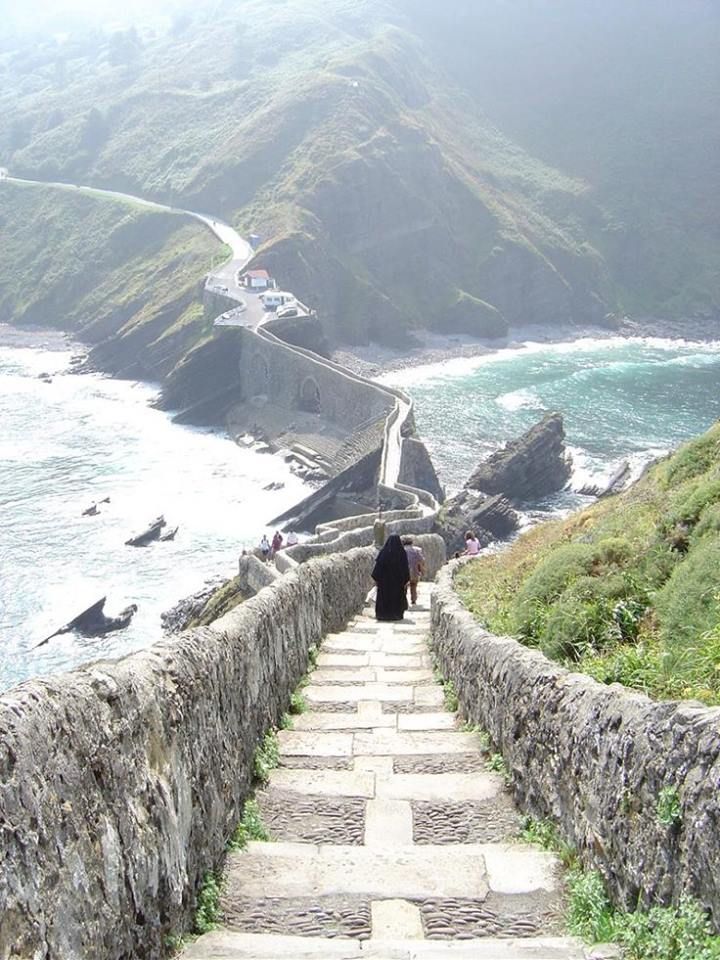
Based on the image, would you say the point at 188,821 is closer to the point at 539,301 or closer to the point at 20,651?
the point at 20,651

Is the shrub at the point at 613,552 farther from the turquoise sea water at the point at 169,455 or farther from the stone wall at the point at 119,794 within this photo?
the turquoise sea water at the point at 169,455

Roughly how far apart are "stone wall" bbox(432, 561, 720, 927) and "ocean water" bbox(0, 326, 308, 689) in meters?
32.4

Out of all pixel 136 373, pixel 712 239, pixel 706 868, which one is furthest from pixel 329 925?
pixel 712 239

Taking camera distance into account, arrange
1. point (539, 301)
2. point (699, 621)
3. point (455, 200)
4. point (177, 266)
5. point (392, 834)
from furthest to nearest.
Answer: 1. point (455, 200)
2. point (539, 301)
3. point (177, 266)
4. point (699, 621)
5. point (392, 834)

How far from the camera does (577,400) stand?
85.6 metres

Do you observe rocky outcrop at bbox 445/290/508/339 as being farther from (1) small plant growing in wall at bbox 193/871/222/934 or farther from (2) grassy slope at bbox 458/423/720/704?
(1) small plant growing in wall at bbox 193/871/222/934

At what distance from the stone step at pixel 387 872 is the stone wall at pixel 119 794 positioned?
11.2 inches

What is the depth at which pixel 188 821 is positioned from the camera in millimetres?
5531

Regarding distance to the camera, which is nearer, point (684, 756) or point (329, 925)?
point (684, 756)

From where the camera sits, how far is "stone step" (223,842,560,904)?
5.73m

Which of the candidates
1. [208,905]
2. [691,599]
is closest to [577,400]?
[691,599]

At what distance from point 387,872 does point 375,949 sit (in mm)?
1190

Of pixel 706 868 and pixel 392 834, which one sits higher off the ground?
pixel 706 868

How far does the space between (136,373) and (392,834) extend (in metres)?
89.4
